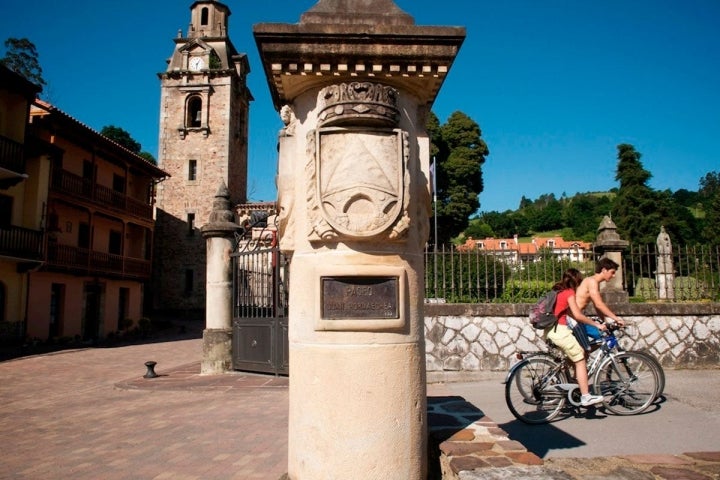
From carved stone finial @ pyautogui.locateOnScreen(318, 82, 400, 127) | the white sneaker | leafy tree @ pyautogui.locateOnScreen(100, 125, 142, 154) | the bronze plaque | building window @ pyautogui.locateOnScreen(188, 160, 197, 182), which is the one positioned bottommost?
the white sneaker

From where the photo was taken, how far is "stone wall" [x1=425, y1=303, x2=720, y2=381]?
29.6 ft

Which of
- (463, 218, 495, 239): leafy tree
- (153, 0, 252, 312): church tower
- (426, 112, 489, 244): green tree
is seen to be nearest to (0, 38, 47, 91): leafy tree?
(153, 0, 252, 312): church tower

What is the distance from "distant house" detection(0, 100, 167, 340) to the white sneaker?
2028 centimetres

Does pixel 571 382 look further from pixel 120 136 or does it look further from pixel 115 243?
pixel 120 136

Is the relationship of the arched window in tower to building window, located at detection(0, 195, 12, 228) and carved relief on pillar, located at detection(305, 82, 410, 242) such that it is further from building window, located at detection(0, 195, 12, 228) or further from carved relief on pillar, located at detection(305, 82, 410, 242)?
carved relief on pillar, located at detection(305, 82, 410, 242)

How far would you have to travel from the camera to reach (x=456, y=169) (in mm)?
33500

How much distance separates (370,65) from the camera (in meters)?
3.02

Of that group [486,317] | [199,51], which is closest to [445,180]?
[199,51]

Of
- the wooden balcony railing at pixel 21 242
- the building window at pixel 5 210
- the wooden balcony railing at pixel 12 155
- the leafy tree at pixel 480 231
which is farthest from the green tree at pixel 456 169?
the leafy tree at pixel 480 231

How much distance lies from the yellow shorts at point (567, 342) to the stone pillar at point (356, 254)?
10.7 feet

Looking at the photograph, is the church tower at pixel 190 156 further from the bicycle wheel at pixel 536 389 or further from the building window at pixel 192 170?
the bicycle wheel at pixel 536 389

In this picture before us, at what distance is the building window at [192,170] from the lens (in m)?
36.1

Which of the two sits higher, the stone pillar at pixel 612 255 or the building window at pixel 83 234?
the building window at pixel 83 234

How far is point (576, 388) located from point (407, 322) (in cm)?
375
